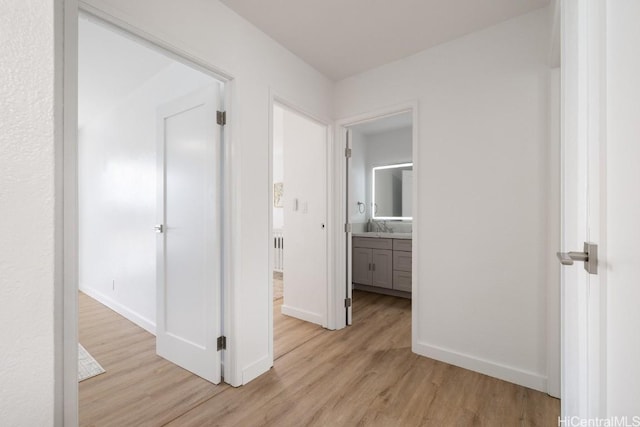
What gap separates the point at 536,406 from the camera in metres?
1.66

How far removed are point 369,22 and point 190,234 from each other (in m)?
2.01

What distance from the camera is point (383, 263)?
3.92 metres

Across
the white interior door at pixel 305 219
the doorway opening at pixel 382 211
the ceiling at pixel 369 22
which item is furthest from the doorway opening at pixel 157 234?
the doorway opening at pixel 382 211

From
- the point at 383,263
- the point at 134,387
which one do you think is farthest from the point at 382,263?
the point at 134,387

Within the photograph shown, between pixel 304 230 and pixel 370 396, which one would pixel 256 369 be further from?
pixel 304 230

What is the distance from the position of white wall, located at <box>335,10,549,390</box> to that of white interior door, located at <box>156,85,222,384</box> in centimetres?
160

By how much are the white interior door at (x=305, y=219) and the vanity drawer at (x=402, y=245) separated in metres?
1.41

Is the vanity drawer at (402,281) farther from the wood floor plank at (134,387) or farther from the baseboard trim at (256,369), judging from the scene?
the wood floor plank at (134,387)
